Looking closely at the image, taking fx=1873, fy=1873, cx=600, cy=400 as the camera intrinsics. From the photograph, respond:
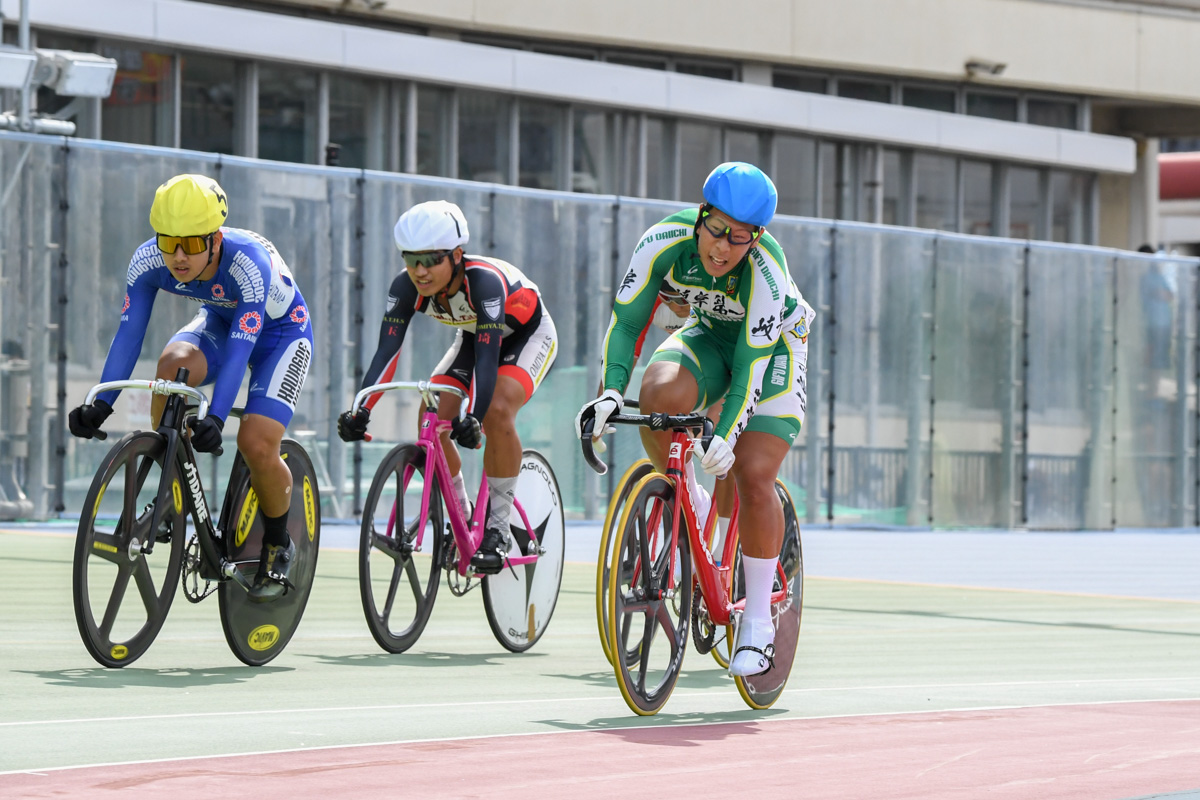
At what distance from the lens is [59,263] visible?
15.6m

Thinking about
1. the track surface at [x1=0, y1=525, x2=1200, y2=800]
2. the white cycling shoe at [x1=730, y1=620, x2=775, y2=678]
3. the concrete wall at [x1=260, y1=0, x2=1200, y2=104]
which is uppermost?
the concrete wall at [x1=260, y1=0, x2=1200, y2=104]

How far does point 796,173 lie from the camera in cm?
Answer: 2770

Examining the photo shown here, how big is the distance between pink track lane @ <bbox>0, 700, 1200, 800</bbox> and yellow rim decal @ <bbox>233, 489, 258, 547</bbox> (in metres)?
1.85

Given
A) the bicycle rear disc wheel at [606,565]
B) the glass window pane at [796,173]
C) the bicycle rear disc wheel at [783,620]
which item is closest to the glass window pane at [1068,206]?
the glass window pane at [796,173]

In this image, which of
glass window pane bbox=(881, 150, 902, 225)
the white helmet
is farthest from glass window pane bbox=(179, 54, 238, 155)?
the white helmet

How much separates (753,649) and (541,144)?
19.5 metres

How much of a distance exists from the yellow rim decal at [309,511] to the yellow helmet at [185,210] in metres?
1.21

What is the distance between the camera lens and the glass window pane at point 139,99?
69.9 feet

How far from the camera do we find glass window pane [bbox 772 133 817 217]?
27422 millimetres

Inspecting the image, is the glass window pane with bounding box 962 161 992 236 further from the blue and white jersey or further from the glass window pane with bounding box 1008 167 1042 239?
the blue and white jersey

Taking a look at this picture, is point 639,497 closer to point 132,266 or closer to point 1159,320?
point 132,266

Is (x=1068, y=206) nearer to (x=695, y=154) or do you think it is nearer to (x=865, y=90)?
(x=865, y=90)

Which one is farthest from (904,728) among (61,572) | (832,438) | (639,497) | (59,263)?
(832,438)

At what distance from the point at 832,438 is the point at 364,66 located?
7505 mm
